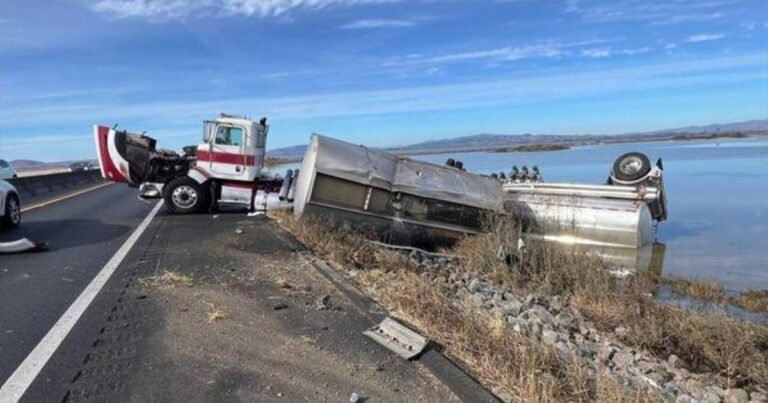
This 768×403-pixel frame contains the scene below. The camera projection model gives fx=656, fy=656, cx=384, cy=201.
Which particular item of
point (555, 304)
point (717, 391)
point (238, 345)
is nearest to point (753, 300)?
point (555, 304)

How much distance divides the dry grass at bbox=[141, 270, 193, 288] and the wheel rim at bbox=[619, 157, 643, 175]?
14.9m

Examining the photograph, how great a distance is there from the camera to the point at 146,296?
753 cm

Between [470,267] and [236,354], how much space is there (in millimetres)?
7021

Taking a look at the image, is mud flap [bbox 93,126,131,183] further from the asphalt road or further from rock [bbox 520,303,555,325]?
rock [bbox 520,303,555,325]

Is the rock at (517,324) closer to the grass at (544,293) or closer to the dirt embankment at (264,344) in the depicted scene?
the grass at (544,293)

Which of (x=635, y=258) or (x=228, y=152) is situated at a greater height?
(x=228, y=152)

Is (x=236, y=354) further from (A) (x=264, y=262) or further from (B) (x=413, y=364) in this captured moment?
(A) (x=264, y=262)

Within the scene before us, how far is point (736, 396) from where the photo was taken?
6266 mm

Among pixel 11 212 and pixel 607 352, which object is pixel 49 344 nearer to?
pixel 607 352

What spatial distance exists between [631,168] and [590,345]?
43.7ft

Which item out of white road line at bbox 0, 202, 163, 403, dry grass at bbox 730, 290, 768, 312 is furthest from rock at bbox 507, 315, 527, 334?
dry grass at bbox 730, 290, 768, 312

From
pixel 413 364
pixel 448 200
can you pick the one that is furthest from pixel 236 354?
pixel 448 200

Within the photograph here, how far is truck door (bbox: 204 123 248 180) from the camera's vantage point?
667 inches

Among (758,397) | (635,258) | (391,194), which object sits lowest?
(635,258)
